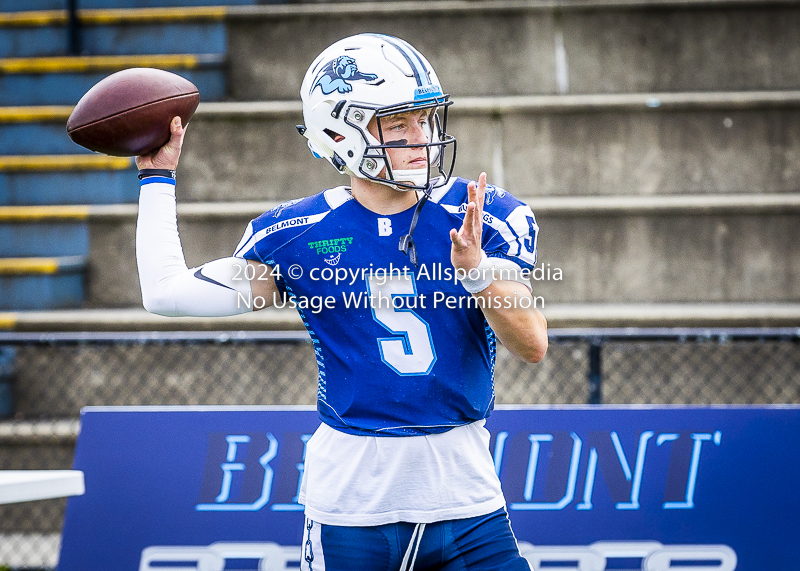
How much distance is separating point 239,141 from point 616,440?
11.9 feet

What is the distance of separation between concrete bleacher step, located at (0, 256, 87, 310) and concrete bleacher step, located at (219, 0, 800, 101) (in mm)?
2224

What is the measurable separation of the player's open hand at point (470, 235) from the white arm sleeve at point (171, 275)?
1.99ft

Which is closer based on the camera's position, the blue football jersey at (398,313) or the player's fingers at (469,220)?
the player's fingers at (469,220)

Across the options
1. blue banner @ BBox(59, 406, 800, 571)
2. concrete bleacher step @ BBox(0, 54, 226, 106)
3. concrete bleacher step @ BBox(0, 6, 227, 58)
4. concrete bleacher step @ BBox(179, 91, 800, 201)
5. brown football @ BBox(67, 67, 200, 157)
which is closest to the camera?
brown football @ BBox(67, 67, 200, 157)

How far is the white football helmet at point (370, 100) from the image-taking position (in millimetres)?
1951

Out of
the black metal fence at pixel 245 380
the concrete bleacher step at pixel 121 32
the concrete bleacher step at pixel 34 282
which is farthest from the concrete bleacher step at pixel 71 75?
the black metal fence at pixel 245 380

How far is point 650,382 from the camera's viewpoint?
4.94 metres

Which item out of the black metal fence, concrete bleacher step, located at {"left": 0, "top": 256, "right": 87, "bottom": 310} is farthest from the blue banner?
concrete bleacher step, located at {"left": 0, "top": 256, "right": 87, "bottom": 310}

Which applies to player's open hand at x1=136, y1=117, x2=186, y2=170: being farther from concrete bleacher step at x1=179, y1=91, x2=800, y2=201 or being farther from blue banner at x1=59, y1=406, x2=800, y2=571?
concrete bleacher step at x1=179, y1=91, x2=800, y2=201

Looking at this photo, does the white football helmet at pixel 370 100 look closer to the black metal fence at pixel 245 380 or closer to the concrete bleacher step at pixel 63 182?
the black metal fence at pixel 245 380

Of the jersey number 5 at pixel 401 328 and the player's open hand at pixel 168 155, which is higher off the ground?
the player's open hand at pixel 168 155

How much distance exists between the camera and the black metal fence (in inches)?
188

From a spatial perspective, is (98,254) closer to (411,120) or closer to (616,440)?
(616,440)

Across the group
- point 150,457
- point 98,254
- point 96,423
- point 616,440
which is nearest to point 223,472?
point 150,457
